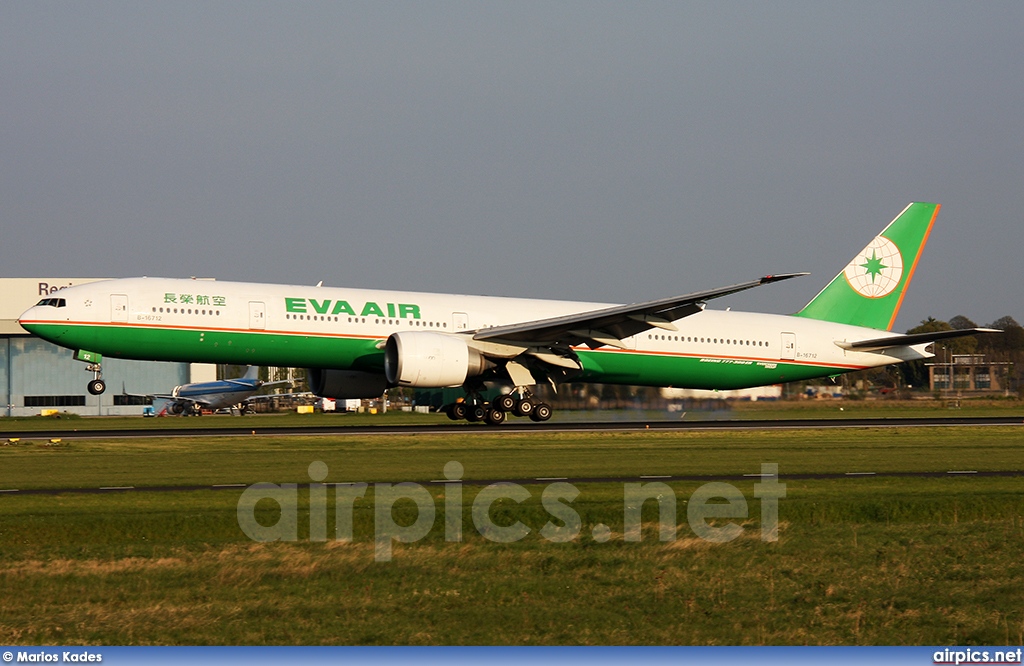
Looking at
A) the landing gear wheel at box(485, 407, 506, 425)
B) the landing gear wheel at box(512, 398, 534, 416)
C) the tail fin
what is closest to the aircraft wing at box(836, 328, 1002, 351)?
the tail fin

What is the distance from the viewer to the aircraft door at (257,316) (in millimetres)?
33281

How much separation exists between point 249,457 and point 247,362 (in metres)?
10.5

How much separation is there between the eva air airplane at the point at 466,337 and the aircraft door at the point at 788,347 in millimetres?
36

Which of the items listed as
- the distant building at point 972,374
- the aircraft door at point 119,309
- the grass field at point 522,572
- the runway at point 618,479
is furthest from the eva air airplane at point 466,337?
the distant building at point 972,374

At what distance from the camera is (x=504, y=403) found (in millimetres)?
36250

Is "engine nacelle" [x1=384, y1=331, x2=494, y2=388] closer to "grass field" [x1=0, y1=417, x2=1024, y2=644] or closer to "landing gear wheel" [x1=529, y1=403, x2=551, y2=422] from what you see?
"landing gear wheel" [x1=529, y1=403, x2=551, y2=422]

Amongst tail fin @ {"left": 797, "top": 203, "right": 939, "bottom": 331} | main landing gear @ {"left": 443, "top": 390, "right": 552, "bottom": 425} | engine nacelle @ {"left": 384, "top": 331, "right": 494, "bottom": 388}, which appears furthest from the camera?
tail fin @ {"left": 797, "top": 203, "right": 939, "bottom": 331}

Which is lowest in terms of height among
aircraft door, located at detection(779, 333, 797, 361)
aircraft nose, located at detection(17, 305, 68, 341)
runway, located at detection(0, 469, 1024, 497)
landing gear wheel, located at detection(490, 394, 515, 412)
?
runway, located at detection(0, 469, 1024, 497)

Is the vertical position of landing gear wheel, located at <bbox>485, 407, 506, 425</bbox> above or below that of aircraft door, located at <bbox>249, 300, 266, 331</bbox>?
below

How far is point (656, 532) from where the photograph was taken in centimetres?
1389

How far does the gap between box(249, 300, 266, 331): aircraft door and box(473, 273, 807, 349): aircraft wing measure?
6.47 m

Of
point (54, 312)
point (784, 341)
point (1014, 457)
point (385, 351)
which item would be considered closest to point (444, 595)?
point (1014, 457)

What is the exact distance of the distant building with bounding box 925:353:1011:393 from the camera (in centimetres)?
5909

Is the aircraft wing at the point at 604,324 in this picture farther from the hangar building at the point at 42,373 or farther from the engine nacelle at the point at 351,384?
the hangar building at the point at 42,373
